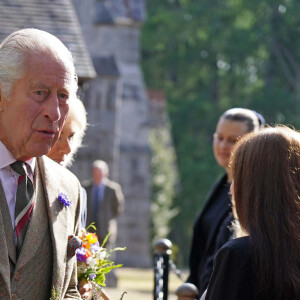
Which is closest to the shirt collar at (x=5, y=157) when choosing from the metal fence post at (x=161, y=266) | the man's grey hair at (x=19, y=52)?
the man's grey hair at (x=19, y=52)

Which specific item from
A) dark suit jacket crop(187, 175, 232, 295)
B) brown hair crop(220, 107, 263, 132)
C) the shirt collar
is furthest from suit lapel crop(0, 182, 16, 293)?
brown hair crop(220, 107, 263, 132)

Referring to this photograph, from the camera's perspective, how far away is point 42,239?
3926 mm

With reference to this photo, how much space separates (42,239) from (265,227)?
0.89 m

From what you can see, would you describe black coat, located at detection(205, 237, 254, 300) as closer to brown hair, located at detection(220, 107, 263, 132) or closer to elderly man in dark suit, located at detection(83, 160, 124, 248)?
brown hair, located at detection(220, 107, 263, 132)

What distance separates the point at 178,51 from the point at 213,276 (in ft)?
138

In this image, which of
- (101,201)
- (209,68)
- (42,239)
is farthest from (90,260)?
(209,68)

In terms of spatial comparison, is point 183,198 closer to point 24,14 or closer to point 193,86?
point 193,86

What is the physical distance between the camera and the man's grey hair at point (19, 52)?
387cm

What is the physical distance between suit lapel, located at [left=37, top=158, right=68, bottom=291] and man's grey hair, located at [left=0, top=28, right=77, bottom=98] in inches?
16.8

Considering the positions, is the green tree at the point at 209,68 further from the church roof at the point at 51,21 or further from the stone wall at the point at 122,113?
the church roof at the point at 51,21

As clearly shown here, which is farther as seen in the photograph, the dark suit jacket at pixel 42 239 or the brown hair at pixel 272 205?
the dark suit jacket at pixel 42 239

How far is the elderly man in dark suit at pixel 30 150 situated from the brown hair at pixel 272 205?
747mm

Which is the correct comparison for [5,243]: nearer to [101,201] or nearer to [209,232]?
[209,232]

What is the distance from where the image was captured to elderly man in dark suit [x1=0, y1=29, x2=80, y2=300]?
3.84m
